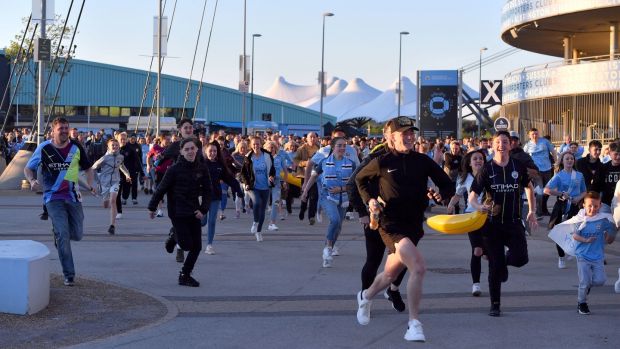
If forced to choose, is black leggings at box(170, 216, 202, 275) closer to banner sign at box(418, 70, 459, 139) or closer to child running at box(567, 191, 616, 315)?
child running at box(567, 191, 616, 315)

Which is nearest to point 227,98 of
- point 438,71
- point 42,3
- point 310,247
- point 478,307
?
point 438,71

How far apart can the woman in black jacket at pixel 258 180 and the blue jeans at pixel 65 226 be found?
17.5ft

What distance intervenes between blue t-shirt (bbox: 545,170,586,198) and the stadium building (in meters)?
23.0

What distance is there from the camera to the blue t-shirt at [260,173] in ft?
51.1

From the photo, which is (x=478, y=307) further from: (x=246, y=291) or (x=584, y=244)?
(x=246, y=291)

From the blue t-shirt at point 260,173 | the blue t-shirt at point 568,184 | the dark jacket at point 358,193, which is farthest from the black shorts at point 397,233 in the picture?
the blue t-shirt at point 260,173

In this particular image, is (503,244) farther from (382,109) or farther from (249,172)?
(382,109)

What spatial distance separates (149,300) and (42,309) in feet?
3.62

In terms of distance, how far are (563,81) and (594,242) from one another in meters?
30.9

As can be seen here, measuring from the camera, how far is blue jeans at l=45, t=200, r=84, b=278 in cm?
1000

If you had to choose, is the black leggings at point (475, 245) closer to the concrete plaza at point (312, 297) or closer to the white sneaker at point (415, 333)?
the concrete plaza at point (312, 297)

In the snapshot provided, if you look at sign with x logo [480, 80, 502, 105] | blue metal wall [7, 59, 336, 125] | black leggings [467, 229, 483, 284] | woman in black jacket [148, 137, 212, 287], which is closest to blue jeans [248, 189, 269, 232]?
woman in black jacket [148, 137, 212, 287]

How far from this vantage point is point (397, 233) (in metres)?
8.02

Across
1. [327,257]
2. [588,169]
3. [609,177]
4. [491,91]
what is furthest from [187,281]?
[491,91]
